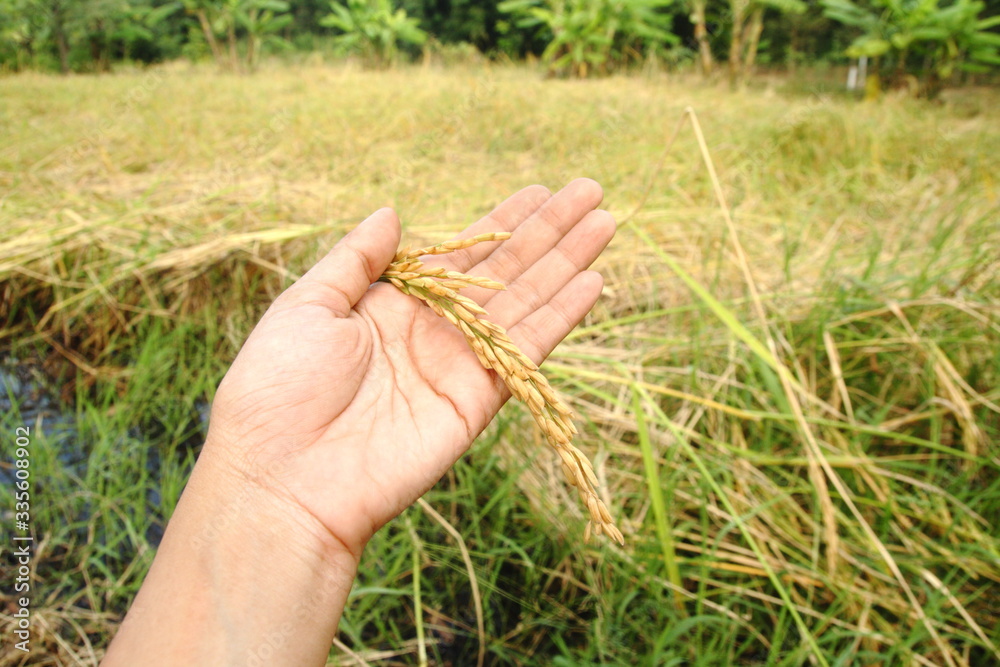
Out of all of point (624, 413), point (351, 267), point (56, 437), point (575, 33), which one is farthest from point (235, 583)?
point (575, 33)

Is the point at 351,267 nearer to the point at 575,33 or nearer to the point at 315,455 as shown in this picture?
the point at 315,455

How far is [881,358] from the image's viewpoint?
6.27 feet

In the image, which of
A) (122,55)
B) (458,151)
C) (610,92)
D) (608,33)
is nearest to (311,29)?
(122,55)

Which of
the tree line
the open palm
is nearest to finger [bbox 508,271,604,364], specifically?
the open palm

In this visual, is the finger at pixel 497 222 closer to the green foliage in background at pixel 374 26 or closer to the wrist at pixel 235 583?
the wrist at pixel 235 583

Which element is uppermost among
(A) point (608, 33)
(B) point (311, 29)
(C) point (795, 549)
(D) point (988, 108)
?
(B) point (311, 29)

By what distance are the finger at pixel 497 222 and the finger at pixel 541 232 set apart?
20mm

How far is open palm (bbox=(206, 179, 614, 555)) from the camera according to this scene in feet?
3.23

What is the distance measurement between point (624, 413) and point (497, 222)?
2.92ft

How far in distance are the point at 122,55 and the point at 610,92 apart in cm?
1382

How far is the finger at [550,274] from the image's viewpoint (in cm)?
127

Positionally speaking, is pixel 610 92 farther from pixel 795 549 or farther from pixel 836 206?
pixel 795 549

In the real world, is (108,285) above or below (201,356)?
above

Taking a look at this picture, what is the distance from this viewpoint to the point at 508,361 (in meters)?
0.96
